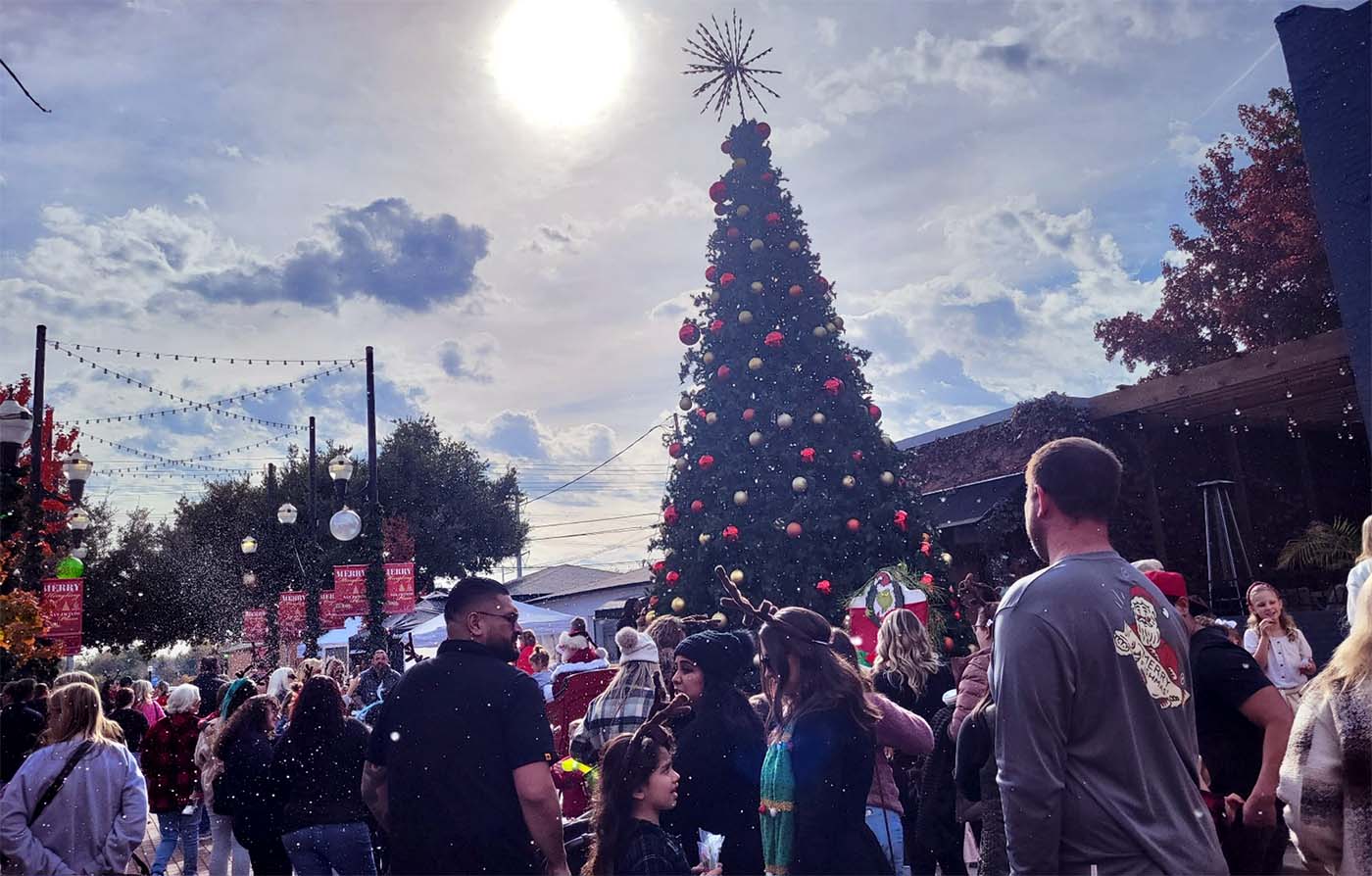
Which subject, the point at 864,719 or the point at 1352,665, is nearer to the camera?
the point at 1352,665

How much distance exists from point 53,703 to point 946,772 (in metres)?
4.74

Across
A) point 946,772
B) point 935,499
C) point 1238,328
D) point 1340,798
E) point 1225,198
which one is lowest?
point 946,772

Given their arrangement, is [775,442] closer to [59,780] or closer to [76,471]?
[59,780]

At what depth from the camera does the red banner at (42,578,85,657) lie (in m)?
13.2

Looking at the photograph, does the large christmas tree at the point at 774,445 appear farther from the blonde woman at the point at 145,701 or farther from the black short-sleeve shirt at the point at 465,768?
the black short-sleeve shirt at the point at 465,768

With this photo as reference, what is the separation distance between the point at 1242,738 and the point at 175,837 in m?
8.80

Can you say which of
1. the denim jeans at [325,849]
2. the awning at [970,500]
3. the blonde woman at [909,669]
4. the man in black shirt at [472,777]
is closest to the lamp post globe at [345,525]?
the awning at [970,500]

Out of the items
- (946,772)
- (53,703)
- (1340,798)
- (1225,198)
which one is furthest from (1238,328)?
(53,703)

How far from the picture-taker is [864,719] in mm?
3752

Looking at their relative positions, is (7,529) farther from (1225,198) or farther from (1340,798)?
(1225,198)

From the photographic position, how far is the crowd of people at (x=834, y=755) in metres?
2.44

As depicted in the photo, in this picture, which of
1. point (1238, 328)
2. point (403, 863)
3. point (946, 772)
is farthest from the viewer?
point (1238, 328)

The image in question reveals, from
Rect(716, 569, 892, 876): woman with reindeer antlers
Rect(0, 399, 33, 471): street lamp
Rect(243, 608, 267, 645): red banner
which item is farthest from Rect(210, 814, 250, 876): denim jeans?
Rect(243, 608, 267, 645): red banner

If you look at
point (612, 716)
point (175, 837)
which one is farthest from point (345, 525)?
point (612, 716)
